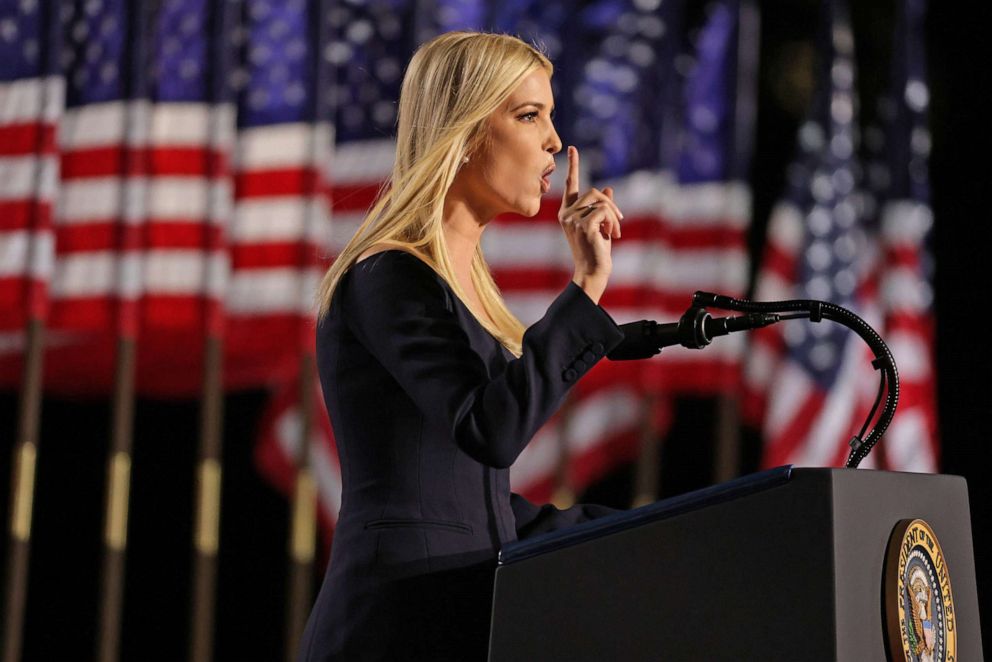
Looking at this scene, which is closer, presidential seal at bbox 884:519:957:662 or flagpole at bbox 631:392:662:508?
presidential seal at bbox 884:519:957:662

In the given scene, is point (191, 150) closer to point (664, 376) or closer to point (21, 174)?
point (21, 174)

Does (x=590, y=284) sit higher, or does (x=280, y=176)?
(x=280, y=176)

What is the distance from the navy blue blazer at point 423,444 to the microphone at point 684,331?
23 millimetres

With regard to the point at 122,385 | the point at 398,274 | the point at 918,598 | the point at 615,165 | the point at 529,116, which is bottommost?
the point at 918,598

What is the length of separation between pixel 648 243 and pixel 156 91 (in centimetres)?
178

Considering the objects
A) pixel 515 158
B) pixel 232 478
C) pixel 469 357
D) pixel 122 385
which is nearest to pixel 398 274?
pixel 469 357

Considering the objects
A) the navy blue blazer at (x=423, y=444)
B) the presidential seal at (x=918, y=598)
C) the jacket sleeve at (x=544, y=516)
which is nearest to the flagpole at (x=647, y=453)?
the jacket sleeve at (x=544, y=516)

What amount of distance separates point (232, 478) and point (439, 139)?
305 centimetres

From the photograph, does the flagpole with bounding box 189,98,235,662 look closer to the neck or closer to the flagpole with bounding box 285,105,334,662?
the flagpole with bounding box 285,105,334,662

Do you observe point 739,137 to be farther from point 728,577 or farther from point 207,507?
point 728,577

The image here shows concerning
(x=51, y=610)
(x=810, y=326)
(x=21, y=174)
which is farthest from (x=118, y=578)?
(x=810, y=326)

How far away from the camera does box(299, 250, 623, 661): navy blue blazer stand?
115cm

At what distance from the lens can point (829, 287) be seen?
13.7 ft

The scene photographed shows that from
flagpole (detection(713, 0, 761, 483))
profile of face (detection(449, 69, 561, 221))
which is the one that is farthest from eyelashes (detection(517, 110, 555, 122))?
flagpole (detection(713, 0, 761, 483))
